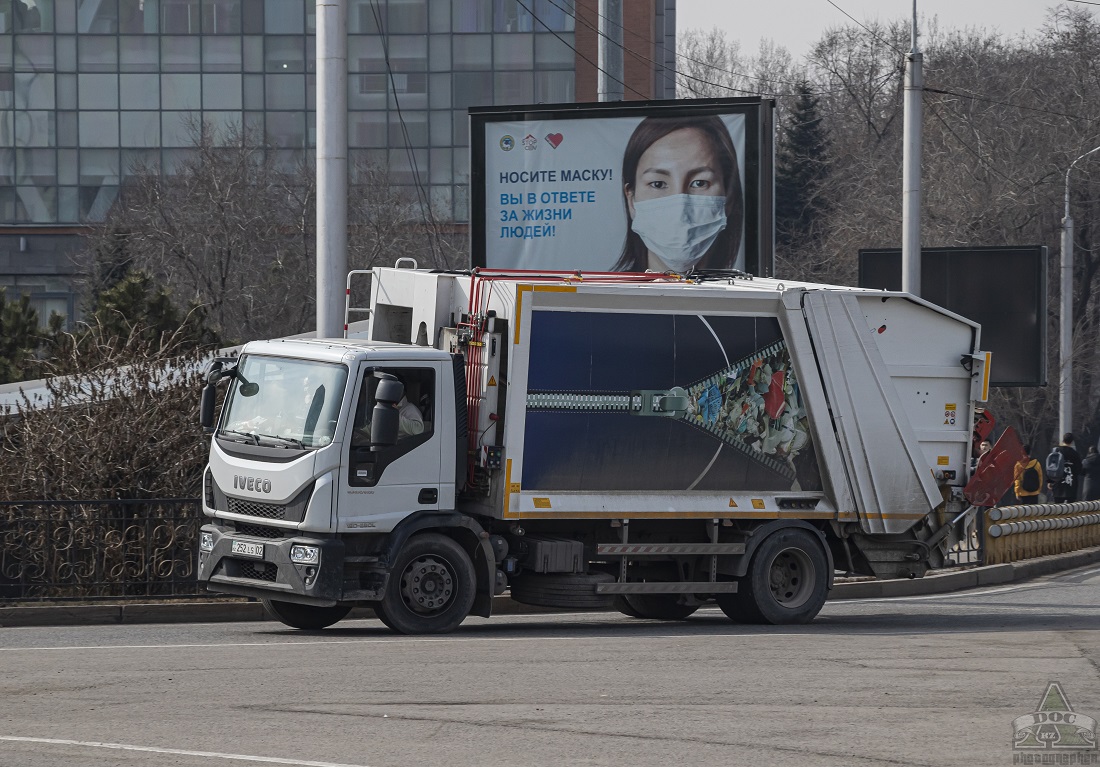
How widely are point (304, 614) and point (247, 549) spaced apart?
48.2 inches

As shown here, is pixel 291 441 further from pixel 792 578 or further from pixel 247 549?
pixel 792 578

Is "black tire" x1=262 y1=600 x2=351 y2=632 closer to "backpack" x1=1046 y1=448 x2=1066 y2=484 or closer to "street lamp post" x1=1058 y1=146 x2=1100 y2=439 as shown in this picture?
"backpack" x1=1046 y1=448 x2=1066 y2=484

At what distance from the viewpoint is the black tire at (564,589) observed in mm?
12586

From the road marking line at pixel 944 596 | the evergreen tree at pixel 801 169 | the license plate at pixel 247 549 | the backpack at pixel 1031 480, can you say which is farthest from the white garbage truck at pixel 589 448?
the evergreen tree at pixel 801 169

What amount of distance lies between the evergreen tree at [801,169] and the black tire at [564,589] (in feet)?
155

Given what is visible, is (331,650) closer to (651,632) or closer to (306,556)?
(306,556)

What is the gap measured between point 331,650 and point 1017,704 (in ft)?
16.1

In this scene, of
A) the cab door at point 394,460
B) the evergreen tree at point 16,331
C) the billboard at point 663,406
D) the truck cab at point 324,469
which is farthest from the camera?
the evergreen tree at point 16,331

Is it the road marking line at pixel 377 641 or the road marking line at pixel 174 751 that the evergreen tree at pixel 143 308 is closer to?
the road marking line at pixel 377 641

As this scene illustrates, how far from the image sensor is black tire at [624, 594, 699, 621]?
555 inches

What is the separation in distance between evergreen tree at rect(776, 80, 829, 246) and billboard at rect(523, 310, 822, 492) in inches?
1822

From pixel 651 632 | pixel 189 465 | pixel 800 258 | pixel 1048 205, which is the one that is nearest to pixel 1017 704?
pixel 651 632

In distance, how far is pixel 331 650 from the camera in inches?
435

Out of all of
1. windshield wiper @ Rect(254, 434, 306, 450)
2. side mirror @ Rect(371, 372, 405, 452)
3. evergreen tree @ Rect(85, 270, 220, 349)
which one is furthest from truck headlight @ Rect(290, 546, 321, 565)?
evergreen tree @ Rect(85, 270, 220, 349)
